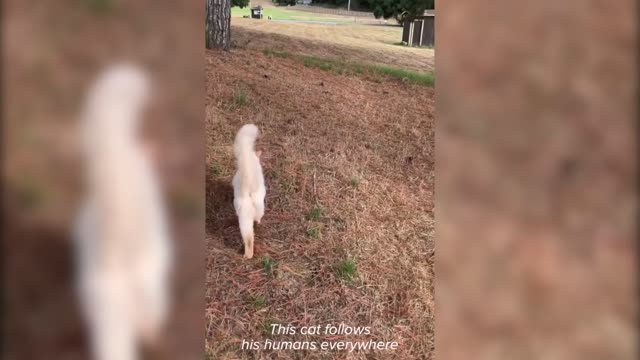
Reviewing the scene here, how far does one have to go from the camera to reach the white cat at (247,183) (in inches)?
25.7

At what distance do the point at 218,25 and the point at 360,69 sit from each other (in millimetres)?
203

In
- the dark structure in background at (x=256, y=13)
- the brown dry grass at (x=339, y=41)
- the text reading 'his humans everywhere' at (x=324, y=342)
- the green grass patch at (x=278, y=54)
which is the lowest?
the text reading 'his humans everywhere' at (x=324, y=342)

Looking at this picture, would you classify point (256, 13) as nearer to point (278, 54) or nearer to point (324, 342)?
point (278, 54)

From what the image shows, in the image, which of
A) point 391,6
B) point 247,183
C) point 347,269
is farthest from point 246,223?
point 391,6

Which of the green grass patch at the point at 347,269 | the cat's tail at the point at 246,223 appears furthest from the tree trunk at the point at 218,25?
the green grass patch at the point at 347,269

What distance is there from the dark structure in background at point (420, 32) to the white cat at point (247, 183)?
25 centimetres

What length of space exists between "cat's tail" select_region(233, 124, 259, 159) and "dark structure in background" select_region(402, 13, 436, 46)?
250mm

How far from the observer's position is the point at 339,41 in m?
0.73

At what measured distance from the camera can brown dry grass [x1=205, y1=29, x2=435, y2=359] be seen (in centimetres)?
67
